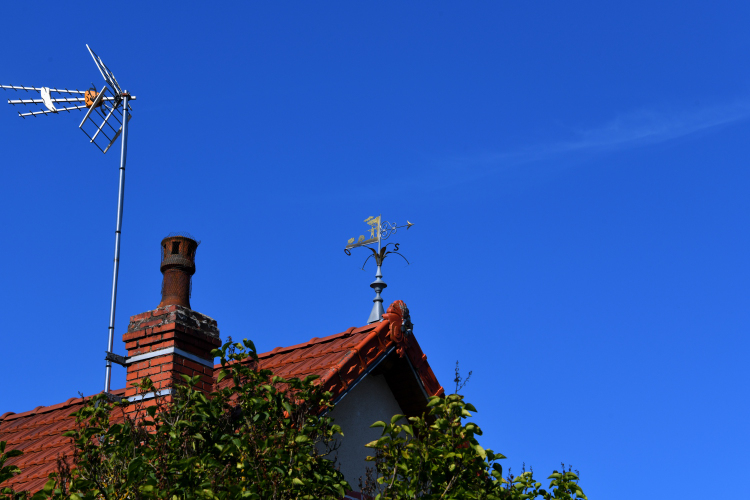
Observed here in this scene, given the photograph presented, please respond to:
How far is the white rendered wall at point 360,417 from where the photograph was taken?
11055 millimetres

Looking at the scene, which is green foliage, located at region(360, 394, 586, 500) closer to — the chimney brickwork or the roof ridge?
the chimney brickwork

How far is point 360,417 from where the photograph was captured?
458 inches

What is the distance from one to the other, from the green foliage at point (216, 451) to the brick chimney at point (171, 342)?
1.04 metres

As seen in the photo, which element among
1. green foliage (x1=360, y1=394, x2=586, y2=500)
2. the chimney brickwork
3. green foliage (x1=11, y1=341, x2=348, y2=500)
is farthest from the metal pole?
green foliage (x1=360, y1=394, x2=586, y2=500)

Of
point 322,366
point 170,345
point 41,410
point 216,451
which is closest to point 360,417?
point 322,366

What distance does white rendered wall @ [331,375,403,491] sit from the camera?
36.3 ft

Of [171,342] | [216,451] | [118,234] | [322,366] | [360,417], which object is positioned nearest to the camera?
[216,451]

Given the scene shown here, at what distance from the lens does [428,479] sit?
8.32 meters

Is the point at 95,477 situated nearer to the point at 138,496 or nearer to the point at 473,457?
the point at 138,496

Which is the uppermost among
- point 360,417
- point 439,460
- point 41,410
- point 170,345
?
point 41,410

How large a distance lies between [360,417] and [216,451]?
3489mm

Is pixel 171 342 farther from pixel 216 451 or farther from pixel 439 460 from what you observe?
pixel 439 460

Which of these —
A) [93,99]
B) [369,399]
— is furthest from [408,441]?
[93,99]

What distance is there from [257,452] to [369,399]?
4200 millimetres
